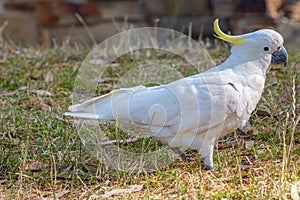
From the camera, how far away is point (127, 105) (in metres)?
2.17

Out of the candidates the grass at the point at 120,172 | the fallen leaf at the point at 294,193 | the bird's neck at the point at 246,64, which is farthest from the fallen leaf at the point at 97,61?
the fallen leaf at the point at 294,193

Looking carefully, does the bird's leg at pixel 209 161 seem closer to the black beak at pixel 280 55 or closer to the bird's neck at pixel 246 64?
the bird's neck at pixel 246 64

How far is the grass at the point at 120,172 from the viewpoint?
6.79 feet

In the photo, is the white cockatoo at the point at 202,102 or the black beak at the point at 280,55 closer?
the white cockatoo at the point at 202,102

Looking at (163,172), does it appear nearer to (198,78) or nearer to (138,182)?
(138,182)

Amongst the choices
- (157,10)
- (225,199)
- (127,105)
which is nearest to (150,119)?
(127,105)

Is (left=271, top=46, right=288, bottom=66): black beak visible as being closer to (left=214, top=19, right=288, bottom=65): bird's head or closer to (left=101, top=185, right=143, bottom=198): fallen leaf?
(left=214, top=19, right=288, bottom=65): bird's head

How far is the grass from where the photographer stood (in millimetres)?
2070

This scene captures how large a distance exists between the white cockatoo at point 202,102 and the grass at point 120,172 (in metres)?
0.14

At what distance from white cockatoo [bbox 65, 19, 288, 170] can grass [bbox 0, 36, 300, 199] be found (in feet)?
0.47

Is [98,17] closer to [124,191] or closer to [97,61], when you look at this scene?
[97,61]

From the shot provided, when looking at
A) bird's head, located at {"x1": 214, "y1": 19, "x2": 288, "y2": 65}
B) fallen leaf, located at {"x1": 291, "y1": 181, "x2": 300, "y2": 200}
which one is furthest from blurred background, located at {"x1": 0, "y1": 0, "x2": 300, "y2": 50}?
fallen leaf, located at {"x1": 291, "y1": 181, "x2": 300, "y2": 200}

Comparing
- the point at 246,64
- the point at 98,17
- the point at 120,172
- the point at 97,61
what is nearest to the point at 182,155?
the point at 120,172

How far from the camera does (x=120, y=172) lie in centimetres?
225
